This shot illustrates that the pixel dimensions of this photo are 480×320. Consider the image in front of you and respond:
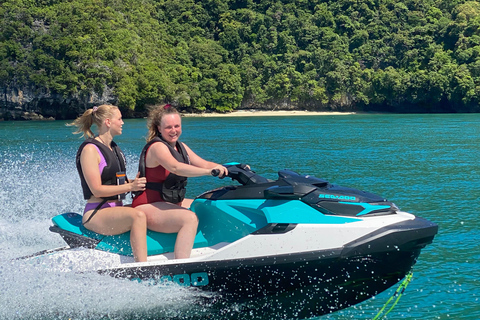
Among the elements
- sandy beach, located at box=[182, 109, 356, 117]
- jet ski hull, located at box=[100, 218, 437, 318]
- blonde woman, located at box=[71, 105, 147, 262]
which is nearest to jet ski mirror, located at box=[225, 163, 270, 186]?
jet ski hull, located at box=[100, 218, 437, 318]

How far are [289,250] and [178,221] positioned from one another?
0.91m

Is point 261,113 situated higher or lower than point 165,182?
lower

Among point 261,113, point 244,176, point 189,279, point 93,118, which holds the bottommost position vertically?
point 261,113

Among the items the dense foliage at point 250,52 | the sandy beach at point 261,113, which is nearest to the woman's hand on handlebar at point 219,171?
the dense foliage at point 250,52

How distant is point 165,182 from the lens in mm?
4312

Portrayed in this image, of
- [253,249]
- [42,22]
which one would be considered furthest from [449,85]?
[253,249]

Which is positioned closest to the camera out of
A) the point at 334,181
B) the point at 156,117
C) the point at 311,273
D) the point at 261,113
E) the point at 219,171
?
the point at 219,171

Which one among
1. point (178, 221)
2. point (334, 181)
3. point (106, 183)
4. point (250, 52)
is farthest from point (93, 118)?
point (250, 52)

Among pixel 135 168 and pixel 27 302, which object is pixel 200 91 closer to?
pixel 135 168

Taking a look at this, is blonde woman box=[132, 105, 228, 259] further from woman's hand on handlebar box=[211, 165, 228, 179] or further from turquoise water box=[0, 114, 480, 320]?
turquoise water box=[0, 114, 480, 320]

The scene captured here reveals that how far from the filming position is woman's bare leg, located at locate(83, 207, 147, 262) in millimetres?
4188

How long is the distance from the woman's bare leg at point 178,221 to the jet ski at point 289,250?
12 centimetres

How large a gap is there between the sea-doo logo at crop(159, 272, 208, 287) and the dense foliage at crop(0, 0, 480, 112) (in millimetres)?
62205

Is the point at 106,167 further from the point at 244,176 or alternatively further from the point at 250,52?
the point at 250,52
